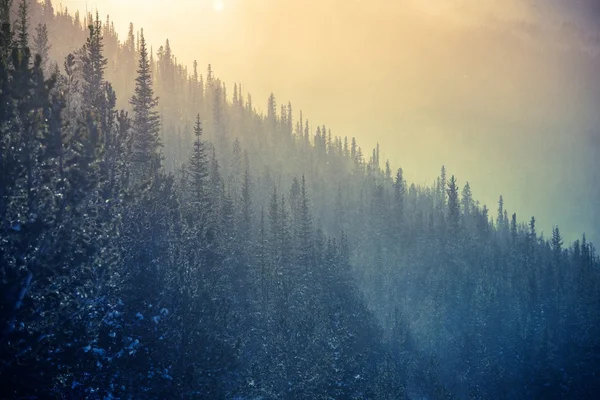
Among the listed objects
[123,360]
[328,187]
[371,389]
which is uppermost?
[328,187]

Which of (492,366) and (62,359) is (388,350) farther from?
(62,359)

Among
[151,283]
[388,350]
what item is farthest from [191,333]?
[388,350]

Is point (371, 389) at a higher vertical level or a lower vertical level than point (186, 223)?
lower

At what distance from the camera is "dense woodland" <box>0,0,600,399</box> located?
2884 cm

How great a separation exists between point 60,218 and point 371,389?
49490 mm

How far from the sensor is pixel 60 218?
97.5 ft

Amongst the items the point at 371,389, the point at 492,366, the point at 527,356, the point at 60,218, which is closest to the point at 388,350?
the point at 371,389

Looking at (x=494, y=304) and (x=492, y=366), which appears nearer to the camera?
(x=492, y=366)

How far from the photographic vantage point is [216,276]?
54.9 m

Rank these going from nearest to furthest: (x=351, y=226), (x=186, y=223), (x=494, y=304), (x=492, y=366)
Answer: (x=186, y=223), (x=492, y=366), (x=494, y=304), (x=351, y=226)

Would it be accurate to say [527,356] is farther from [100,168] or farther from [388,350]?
[100,168]

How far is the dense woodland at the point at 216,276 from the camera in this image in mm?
28844

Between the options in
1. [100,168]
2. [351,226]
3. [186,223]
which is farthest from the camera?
[351,226]

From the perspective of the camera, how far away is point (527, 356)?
89.8 metres
